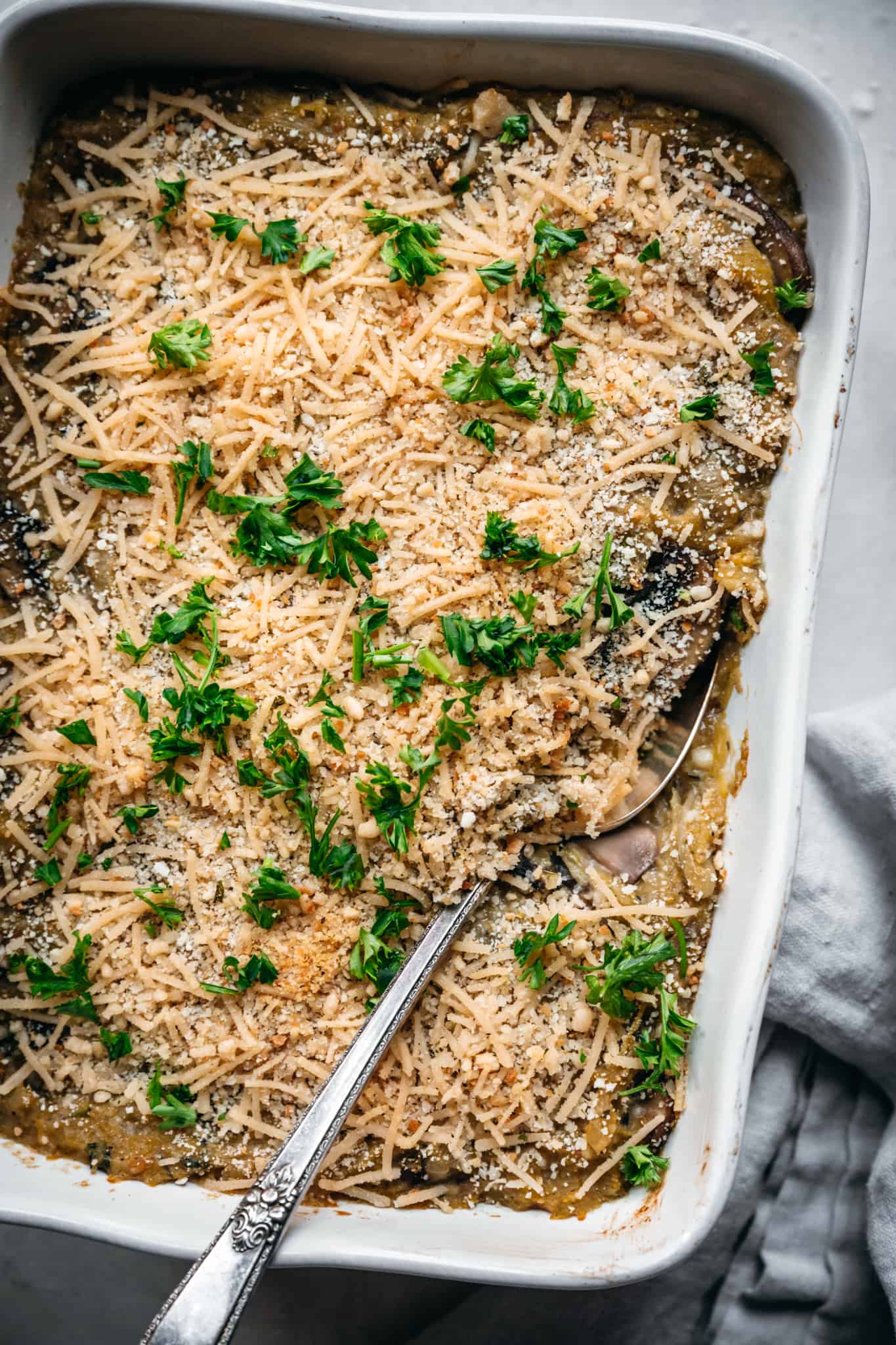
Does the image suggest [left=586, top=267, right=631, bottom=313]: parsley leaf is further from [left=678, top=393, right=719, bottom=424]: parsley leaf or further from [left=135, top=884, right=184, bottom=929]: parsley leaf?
[left=135, top=884, right=184, bottom=929]: parsley leaf

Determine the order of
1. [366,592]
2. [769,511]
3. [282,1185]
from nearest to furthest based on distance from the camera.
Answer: [282,1185], [366,592], [769,511]

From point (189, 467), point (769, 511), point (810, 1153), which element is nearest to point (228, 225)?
point (189, 467)

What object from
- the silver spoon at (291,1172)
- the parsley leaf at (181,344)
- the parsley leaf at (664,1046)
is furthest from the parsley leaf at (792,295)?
the parsley leaf at (664,1046)

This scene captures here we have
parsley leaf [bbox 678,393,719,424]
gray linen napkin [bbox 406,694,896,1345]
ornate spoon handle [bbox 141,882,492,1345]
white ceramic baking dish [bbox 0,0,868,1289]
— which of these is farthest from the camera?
gray linen napkin [bbox 406,694,896,1345]

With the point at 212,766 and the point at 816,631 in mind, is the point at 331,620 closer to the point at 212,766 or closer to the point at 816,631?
the point at 212,766

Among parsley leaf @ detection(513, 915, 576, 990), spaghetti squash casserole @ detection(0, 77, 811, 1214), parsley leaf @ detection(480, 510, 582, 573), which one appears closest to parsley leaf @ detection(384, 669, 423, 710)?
spaghetti squash casserole @ detection(0, 77, 811, 1214)

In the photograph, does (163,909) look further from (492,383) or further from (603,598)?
(492,383)

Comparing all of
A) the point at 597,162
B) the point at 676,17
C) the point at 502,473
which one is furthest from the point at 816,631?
the point at 676,17
